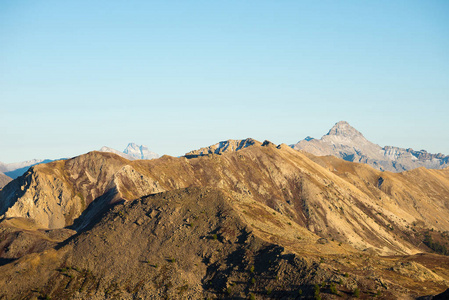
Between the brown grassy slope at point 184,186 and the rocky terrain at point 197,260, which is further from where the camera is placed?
the brown grassy slope at point 184,186

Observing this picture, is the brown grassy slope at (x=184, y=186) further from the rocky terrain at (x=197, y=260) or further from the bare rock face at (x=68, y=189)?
the rocky terrain at (x=197, y=260)

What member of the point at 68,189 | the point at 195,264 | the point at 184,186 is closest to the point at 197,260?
the point at 195,264

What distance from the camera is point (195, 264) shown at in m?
72.6

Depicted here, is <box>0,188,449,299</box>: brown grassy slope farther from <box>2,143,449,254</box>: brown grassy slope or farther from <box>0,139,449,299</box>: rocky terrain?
<box>2,143,449,254</box>: brown grassy slope

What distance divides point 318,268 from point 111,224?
137ft

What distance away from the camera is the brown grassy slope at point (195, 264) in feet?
210

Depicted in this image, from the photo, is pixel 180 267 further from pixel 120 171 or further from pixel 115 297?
pixel 120 171

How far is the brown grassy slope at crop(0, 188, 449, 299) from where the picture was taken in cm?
6412

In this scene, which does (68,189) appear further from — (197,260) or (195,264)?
(195,264)

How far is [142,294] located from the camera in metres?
68.6

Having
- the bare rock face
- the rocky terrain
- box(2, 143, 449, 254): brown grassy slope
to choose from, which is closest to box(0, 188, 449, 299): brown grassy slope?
the rocky terrain

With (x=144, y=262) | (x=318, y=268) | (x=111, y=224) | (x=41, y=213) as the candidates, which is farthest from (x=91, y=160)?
(x=318, y=268)

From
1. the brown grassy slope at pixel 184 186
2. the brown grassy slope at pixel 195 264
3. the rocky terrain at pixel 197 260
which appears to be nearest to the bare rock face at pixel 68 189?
the brown grassy slope at pixel 184 186

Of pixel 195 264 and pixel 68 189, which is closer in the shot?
pixel 195 264
